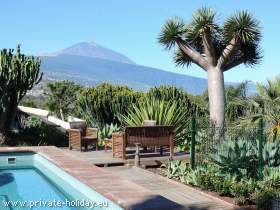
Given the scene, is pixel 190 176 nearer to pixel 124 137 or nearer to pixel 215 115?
pixel 124 137

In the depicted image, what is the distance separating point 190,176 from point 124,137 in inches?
112

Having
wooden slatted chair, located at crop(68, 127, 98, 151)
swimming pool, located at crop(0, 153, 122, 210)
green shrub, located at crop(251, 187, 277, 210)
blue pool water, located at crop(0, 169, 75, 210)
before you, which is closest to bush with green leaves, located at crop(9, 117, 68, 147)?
wooden slatted chair, located at crop(68, 127, 98, 151)

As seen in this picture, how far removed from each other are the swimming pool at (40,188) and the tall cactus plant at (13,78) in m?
2.56

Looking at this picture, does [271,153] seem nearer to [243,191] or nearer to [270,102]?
[243,191]

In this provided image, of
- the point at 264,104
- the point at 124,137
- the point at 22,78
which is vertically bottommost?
the point at 124,137

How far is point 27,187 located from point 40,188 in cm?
30

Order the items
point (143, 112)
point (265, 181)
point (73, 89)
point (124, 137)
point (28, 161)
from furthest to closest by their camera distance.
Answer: point (73, 89)
point (143, 112)
point (28, 161)
point (124, 137)
point (265, 181)

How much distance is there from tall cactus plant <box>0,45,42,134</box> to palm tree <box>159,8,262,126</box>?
406 centimetres

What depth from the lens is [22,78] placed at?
576 inches

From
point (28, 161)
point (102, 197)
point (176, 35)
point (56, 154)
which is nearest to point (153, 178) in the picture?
point (102, 197)

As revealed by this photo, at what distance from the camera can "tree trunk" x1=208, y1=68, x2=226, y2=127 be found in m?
14.4

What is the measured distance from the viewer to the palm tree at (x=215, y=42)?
47.2 ft

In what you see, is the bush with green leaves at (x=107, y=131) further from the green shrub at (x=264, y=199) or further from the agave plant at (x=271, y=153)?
the green shrub at (x=264, y=199)

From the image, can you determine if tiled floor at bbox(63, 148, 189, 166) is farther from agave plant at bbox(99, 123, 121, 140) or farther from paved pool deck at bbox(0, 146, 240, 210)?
agave plant at bbox(99, 123, 121, 140)
